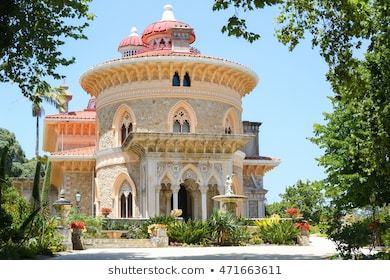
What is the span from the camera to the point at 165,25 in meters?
40.8

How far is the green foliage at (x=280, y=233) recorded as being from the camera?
26219mm

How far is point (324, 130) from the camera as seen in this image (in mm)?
27156

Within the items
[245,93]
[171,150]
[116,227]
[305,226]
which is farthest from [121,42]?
[305,226]

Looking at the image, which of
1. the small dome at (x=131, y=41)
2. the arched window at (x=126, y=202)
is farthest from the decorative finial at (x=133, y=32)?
the arched window at (x=126, y=202)

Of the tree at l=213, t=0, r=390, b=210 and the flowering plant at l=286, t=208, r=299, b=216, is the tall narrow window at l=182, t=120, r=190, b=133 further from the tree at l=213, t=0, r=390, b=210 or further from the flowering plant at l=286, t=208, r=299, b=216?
the tree at l=213, t=0, r=390, b=210

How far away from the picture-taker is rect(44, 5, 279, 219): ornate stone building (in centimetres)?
3209

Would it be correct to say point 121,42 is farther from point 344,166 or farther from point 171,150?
point 344,166

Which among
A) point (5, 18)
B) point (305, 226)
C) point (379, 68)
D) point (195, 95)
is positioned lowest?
point (305, 226)

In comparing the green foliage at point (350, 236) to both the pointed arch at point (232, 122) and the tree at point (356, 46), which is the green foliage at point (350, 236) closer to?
the tree at point (356, 46)

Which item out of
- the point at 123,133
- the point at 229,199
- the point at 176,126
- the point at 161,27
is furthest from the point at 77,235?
the point at 161,27

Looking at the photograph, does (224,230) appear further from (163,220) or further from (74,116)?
(74,116)

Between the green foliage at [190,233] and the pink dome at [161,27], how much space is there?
17168 mm

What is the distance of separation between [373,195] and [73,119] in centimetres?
2380

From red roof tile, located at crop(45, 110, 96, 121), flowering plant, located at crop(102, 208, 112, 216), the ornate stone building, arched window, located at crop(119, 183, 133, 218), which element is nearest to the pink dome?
the ornate stone building
